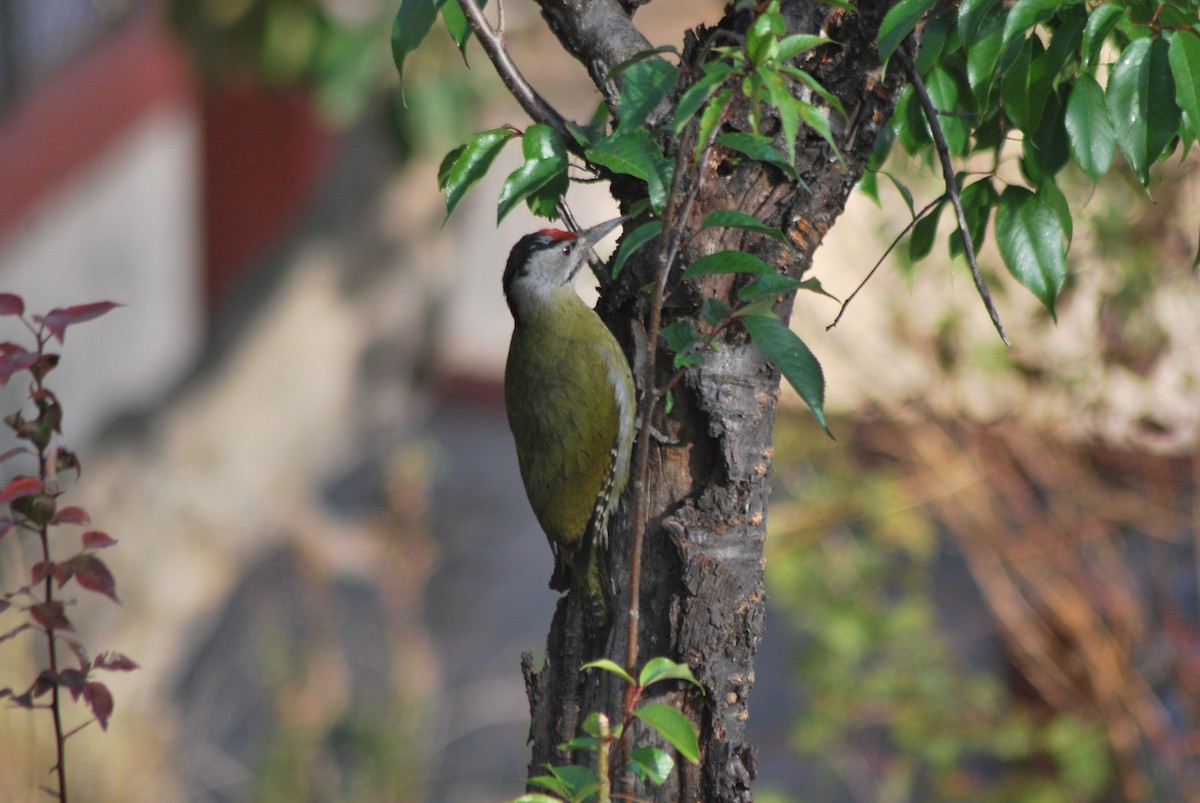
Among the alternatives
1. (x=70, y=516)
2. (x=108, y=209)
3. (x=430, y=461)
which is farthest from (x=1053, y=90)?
(x=108, y=209)

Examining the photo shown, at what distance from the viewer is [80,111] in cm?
944

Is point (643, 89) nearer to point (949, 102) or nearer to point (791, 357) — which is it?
point (791, 357)

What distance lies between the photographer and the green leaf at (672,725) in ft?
4.96

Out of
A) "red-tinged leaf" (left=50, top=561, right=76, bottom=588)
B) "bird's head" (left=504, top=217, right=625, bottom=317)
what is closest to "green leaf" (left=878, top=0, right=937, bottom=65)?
"red-tinged leaf" (left=50, top=561, right=76, bottom=588)

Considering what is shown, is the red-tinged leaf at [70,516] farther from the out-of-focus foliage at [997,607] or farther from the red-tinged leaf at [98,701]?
the out-of-focus foliage at [997,607]

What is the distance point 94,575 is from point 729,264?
1051mm

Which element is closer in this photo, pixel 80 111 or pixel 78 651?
pixel 78 651

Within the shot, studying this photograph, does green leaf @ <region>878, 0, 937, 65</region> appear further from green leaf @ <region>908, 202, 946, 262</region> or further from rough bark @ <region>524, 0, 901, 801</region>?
green leaf @ <region>908, 202, 946, 262</region>

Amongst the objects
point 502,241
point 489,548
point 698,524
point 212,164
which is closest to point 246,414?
point 489,548

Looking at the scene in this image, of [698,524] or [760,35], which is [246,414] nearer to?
[698,524]

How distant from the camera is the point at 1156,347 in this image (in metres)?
4.15

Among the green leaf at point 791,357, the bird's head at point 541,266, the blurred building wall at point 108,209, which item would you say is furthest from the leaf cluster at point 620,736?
the blurred building wall at point 108,209

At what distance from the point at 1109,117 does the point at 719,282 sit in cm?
58

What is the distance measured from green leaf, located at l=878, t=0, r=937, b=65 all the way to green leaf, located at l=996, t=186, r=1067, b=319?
31cm
